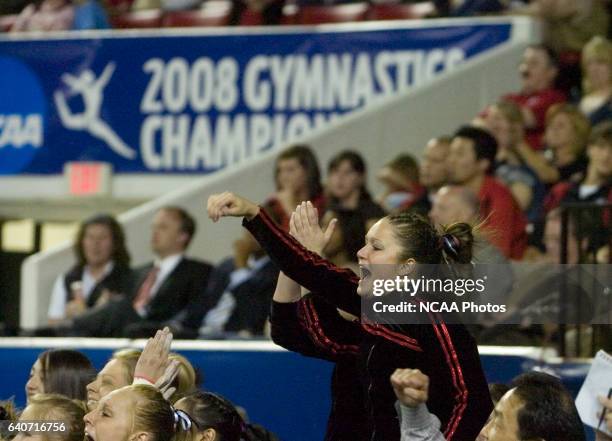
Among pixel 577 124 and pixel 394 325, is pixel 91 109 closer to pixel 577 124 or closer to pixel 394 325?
pixel 577 124

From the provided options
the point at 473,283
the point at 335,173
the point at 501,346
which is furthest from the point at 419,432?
the point at 335,173

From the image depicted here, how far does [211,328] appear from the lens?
8.79 m

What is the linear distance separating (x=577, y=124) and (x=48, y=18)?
536cm

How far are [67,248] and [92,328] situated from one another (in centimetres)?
230

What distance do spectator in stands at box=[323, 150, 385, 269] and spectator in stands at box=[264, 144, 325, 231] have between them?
3.2 inches

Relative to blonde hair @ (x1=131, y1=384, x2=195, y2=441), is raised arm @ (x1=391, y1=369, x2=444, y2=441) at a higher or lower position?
higher

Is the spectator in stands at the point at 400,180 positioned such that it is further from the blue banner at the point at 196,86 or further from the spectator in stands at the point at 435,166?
the blue banner at the point at 196,86

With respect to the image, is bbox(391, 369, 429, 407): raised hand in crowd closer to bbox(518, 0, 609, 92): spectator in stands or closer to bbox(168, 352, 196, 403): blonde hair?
bbox(168, 352, 196, 403): blonde hair

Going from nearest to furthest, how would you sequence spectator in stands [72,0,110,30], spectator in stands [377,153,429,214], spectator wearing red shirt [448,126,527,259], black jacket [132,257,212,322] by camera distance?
spectator wearing red shirt [448,126,527,259] < black jacket [132,257,212,322] < spectator in stands [377,153,429,214] < spectator in stands [72,0,110,30]

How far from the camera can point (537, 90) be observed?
10.4 meters

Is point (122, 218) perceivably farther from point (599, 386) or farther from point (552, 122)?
point (599, 386)

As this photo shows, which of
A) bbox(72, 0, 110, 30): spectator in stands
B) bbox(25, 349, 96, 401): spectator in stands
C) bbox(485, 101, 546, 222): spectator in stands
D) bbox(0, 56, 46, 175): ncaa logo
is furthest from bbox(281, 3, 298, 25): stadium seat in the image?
bbox(25, 349, 96, 401): spectator in stands

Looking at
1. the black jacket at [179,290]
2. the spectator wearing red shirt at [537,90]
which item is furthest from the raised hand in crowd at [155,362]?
the spectator wearing red shirt at [537,90]

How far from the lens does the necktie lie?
364 inches
